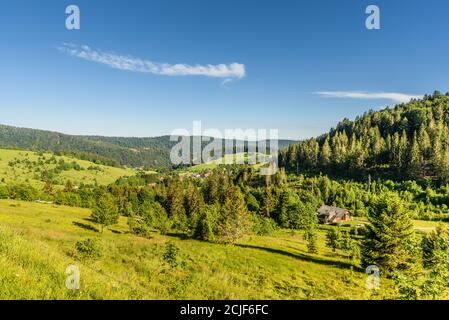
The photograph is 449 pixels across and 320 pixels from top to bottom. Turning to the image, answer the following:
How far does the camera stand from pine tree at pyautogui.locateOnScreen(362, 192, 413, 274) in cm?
3691

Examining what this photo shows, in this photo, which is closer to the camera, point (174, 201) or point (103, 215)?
point (103, 215)

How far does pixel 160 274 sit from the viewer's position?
19656mm

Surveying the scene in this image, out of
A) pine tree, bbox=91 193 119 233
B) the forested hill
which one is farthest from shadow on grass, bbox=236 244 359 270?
the forested hill

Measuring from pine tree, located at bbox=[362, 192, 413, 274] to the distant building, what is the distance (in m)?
75.5

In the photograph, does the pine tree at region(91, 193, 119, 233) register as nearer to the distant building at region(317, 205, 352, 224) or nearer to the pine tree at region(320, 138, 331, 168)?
the distant building at region(317, 205, 352, 224)

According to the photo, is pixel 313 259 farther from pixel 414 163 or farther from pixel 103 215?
pixel 414 163

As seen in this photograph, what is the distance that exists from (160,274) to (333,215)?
104364mm

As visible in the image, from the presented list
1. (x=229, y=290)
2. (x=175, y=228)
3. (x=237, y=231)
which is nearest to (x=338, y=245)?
(x=237, y=231)

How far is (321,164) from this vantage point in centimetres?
18750

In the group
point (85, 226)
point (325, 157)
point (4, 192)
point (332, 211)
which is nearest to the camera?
point (85, 226)

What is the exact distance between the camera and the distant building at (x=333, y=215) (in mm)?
111562

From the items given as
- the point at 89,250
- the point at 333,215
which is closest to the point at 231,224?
the point at 89,250

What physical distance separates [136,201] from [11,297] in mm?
125080
